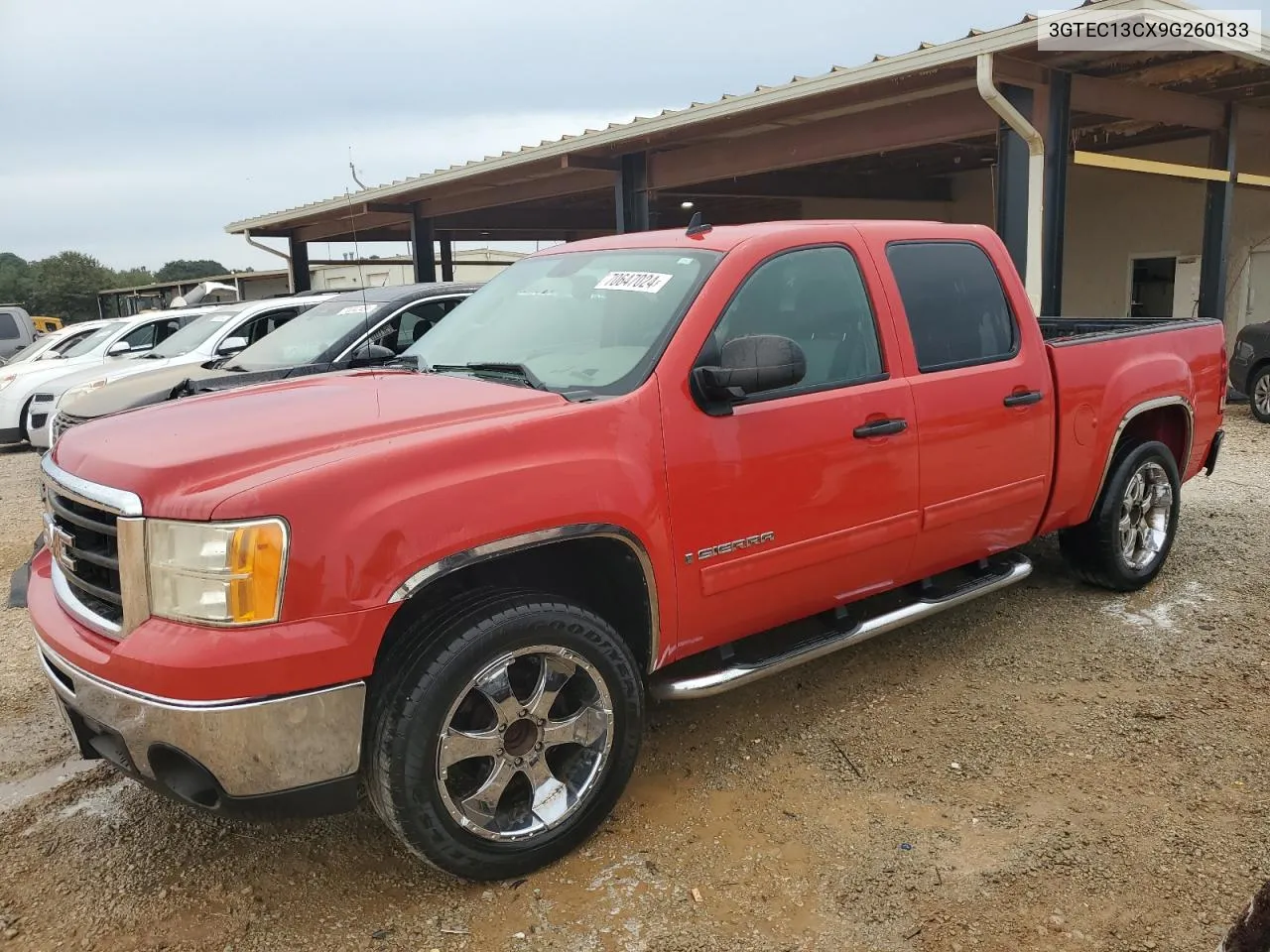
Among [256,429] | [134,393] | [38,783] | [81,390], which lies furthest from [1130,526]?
[81,390]

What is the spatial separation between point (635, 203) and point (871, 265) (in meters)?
9.77

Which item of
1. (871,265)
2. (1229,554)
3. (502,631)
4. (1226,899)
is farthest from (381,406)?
(1229,554)

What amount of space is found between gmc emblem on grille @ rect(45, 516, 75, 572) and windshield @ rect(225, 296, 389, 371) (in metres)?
4.35

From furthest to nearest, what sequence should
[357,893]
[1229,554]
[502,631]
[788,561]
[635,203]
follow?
[635,203] → [1229,554] → [788,561] → [357,893] → [502,631]

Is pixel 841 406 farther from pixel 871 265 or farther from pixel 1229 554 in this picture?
pixel 1229 554

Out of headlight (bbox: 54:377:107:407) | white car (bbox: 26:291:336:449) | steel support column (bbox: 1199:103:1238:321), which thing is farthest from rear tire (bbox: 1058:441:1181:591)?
steel support column (bbox: 1199:103:1238:321)

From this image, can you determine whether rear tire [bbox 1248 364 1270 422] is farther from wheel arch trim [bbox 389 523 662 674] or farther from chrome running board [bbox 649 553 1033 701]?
wheel arch trim [bbox 389 523 662 674]

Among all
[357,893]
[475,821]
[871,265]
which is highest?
[871,265]

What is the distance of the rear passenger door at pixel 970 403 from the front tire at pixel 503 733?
5.18ft

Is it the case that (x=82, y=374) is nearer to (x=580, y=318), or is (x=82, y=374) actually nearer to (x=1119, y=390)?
(x=580, y=318)

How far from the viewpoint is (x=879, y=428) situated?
3539 millimetres

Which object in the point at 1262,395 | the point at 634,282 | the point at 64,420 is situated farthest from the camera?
the point at 1262,395

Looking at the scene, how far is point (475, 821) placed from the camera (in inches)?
106

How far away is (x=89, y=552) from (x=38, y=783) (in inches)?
54.7
